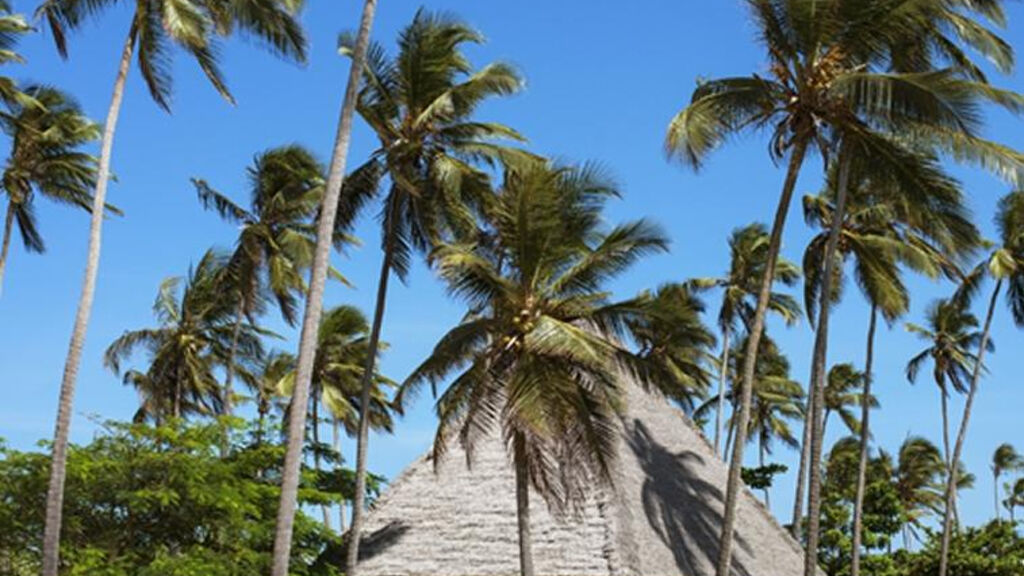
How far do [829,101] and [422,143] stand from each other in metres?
7.81

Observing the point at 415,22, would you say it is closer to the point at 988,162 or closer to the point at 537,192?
the point at 537,192

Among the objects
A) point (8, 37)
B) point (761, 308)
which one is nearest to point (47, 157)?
point (8, 37)

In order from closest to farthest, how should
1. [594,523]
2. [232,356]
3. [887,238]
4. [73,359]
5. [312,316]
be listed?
1. [312,316]
2. [73,359]
3. [594,523]
4. [887,238]
5. [232,356]

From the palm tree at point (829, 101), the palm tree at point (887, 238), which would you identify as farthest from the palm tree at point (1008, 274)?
the palm tree at point (829, 101)

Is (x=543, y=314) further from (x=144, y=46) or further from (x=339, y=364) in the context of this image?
(x=339, y=364)

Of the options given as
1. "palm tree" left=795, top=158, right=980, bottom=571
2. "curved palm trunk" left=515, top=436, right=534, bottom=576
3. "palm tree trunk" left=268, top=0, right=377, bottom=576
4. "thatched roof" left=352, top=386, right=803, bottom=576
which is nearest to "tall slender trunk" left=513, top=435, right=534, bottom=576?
"curved palm trunk" left=515, top=436, right=534, bottom=576

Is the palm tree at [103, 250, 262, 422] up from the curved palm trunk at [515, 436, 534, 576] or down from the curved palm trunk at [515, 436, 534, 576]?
up

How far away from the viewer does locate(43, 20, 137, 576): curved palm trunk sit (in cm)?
1856

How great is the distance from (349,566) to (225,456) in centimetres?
578

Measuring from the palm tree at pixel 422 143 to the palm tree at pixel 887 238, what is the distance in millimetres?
7169

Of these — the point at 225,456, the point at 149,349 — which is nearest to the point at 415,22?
the point at 225,456

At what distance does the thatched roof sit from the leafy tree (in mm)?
2116

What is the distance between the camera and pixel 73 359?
A: 63.4 feet

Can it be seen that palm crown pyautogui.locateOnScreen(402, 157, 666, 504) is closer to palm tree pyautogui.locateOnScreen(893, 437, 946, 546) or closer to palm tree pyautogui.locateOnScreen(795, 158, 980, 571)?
palm tree pyautogui.locateOnScreen(795, 158, 980, 571)
